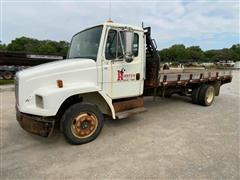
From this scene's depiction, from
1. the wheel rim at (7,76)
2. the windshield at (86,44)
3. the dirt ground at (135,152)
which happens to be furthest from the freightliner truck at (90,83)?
the wheel rim at (7,76)

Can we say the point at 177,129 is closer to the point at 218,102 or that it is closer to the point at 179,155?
the point at 179,155

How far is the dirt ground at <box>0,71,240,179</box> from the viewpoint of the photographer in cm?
281

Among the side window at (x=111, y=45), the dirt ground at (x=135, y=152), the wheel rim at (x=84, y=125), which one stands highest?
the side window at (x=111, y=45)

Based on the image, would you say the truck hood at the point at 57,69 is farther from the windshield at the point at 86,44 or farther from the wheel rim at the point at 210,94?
the wheel rim at the point at 210,94

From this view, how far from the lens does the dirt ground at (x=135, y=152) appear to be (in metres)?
2.81

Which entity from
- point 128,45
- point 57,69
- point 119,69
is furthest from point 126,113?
point 57,69

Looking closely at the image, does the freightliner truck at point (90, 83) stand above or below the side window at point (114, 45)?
below

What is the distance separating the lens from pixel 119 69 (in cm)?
409

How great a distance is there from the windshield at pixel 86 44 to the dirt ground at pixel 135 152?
6.22ft

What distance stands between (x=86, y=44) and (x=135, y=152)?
2.56 m

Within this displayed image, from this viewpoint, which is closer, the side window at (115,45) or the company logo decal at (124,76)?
the side window at (115,45)

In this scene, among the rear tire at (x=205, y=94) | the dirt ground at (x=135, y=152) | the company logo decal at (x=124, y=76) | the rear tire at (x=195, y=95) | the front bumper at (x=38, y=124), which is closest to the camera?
the dirt ground at (x=135, y=152)

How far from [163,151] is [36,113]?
96.2 inches

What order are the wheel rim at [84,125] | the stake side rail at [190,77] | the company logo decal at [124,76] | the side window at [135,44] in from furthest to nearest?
1. the stake side rail at [190,77]
2. the side window at [135,44]
3. the company logo decal at [124,76]
4. the wheel rim at [84,125]
